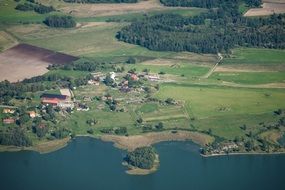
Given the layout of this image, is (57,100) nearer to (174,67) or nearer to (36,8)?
(174,67)

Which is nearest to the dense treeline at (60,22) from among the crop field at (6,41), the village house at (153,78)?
the crop field at (6,41)

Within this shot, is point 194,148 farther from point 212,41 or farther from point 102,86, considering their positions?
point 212,41

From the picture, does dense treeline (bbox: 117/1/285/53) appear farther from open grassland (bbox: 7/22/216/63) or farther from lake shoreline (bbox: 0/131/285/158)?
lake shoreline (bbox: 0/131/285/158)

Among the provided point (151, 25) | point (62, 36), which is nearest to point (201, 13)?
point (151, 25)

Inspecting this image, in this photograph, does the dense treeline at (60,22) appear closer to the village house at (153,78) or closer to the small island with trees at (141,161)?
the village house at (153,78)

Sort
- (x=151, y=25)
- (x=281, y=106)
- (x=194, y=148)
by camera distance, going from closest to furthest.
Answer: (x=194, y=148) → (x=281, y=106) → (x=151, y=25)

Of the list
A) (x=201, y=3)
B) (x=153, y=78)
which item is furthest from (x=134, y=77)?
(x=201, y=3)
